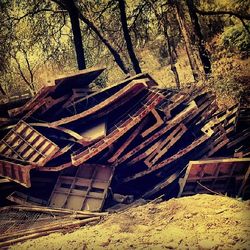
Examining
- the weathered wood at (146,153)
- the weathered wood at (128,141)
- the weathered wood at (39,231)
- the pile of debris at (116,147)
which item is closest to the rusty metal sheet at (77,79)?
the pile of debris at (116,147)

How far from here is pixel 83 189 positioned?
777 cm

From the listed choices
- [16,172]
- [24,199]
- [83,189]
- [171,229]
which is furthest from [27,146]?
[171,229]

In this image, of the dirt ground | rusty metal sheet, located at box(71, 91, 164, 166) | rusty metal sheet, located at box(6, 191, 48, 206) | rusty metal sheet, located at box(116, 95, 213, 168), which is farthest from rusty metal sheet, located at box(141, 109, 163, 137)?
rusty metal sheet, located at box(6, 191, 48, 206)

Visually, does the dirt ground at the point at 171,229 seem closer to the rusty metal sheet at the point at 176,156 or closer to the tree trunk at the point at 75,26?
the rusty metal sheet at the point at 176,156

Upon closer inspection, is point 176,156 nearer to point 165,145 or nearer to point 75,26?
point 165,145

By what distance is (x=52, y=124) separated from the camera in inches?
313

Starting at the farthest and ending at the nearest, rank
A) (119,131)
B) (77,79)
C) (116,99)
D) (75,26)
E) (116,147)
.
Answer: (75,26)
(77,79)
(116,147)
(116,99)
(119,131)

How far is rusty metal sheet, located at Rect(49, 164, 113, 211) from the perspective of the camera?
745 centimetres

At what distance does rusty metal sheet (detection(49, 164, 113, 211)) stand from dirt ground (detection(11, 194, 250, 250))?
86 cm

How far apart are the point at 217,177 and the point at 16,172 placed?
4.66 m

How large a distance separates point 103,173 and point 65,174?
99cm

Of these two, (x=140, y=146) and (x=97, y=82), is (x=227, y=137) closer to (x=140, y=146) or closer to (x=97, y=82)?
(x=140, y=146)

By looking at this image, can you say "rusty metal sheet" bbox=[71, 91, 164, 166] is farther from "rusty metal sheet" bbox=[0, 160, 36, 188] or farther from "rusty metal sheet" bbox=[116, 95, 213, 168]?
"rusty metal sheet" bbox=[0, 160, 36, 188]

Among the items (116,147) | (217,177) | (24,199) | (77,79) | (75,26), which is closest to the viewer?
(217,177)
